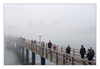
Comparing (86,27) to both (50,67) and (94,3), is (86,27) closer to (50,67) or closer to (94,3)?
(94,3)

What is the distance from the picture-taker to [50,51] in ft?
34.3

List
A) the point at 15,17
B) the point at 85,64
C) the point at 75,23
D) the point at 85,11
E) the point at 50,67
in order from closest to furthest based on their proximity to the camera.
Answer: the point at 85,64
the point at 50,67
the point at 85,11
the point at 75,23
the point at 15,17

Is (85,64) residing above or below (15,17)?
below

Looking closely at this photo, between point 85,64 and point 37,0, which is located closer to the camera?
point 85,64

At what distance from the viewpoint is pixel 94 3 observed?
375 inches

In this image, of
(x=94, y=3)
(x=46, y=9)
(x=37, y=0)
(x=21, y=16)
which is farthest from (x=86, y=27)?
(x=21, y=16)

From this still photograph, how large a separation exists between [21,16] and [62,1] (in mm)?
3869

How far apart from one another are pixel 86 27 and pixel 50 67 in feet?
12.1

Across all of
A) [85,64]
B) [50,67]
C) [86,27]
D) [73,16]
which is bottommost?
[50,67]

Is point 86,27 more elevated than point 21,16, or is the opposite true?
point 21,16

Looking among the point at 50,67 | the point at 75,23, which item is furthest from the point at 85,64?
the point at 75,23

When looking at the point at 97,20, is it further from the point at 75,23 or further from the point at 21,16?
the point at 21,16

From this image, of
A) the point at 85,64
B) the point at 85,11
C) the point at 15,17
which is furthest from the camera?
the point at 15,17

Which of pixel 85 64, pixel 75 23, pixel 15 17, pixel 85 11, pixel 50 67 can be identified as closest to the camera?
pixel 85 64
